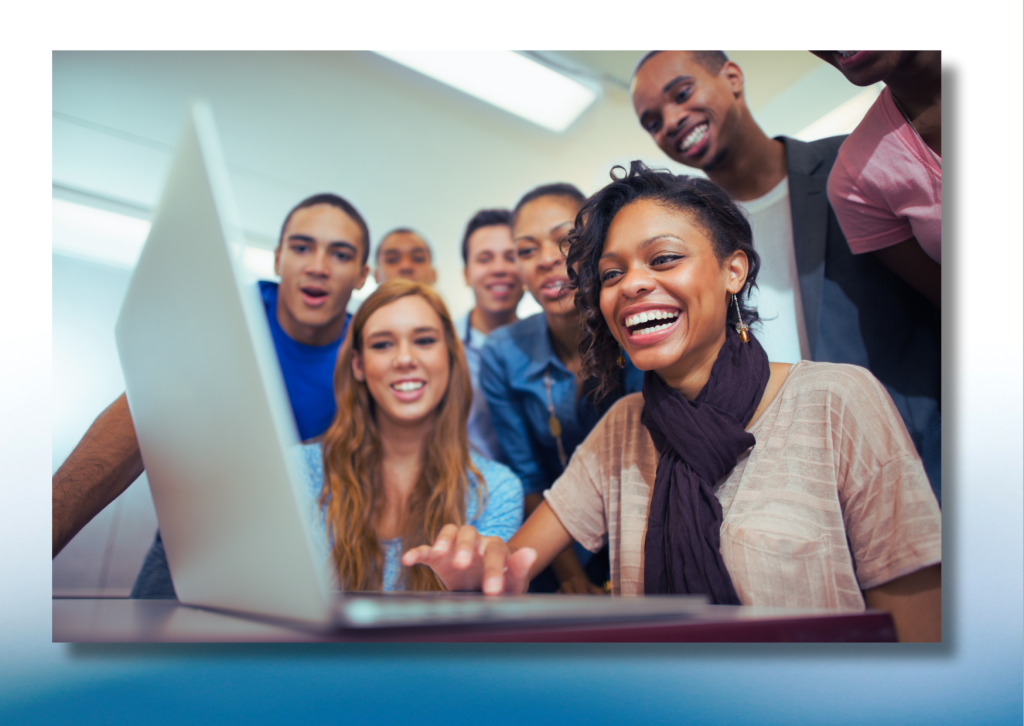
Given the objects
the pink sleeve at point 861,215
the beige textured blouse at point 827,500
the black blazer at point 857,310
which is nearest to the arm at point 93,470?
the beige textured blouse at point 827,500

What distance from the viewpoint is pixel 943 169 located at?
4.69 feet

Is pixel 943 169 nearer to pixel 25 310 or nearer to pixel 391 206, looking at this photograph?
pixel 391 206

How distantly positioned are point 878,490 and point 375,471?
3.96 feet

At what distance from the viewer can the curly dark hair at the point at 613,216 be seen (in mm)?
1373

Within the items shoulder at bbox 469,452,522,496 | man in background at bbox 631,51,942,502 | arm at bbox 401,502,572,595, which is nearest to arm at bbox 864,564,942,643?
man in background at bbox 631,51,942,502

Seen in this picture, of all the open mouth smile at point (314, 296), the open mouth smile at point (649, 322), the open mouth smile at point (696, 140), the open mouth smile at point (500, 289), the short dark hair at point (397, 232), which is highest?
the open mouth smile at point (696, 140)

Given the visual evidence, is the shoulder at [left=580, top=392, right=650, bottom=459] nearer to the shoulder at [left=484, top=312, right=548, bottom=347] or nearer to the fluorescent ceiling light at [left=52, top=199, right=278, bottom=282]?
the shoulder at [left=484, top=312, right=548, bottom=347]

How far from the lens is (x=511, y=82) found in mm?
1678

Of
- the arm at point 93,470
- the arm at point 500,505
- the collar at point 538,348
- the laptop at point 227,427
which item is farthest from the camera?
the collar at point 538,348

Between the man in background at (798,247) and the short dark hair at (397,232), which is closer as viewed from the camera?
the man in background at (798,247)

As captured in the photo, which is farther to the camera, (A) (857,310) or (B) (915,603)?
(A) (857,310)

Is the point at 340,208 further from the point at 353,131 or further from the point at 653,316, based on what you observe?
the point at 653,316

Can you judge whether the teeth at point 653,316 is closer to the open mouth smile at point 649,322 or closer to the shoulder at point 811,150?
the open mouth smile at point 649,322

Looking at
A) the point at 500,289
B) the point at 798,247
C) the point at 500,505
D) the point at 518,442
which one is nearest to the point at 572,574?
the point at 500,505
